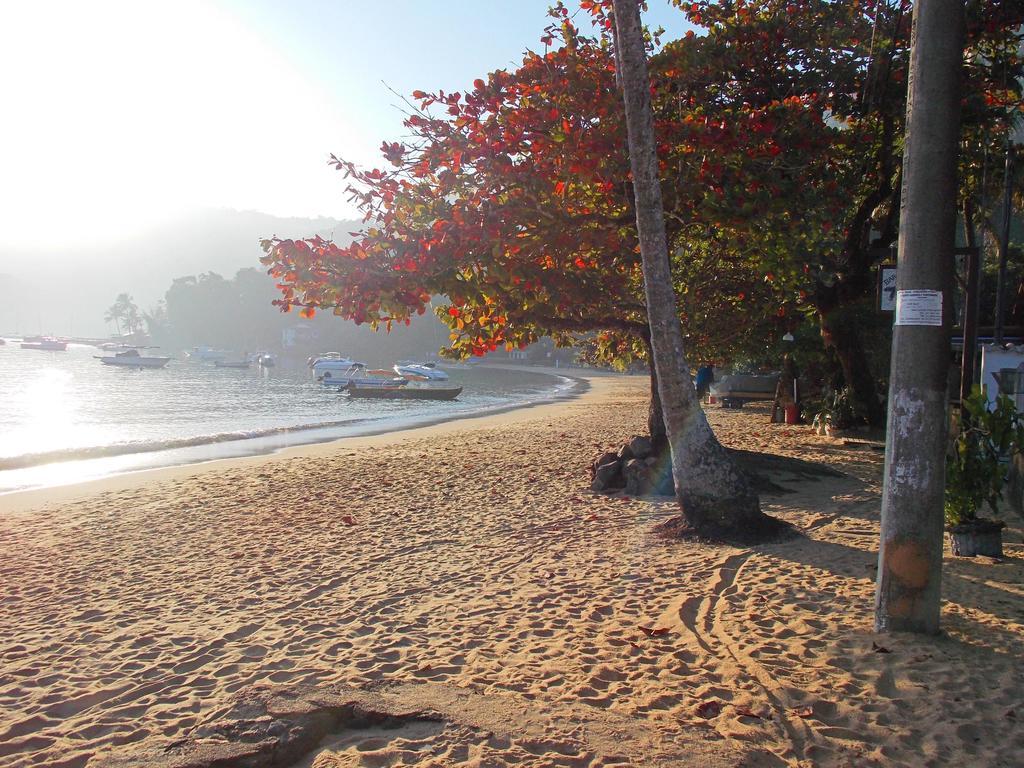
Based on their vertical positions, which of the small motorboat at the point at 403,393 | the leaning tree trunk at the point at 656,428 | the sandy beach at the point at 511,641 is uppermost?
the leaning tree trunk at the point at 656,428

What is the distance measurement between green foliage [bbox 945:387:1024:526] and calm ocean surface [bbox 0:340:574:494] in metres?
15.5

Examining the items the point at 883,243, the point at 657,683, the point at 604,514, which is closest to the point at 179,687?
the point at 657,683

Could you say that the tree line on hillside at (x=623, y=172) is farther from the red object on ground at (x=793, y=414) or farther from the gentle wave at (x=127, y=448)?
the gentle wave at (x=127, y=448)

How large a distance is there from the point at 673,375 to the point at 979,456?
2.54 meters

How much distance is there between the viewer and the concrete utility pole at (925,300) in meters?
3.90

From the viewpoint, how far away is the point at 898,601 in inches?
166

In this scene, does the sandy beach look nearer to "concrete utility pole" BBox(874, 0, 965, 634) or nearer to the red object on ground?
"concrete utility pole" BBox(874, 0, 965, 634)

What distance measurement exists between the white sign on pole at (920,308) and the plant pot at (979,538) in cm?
291

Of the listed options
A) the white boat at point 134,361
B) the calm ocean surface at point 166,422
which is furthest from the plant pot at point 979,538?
the white boat at point 134,361

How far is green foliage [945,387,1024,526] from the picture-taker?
5781 mm

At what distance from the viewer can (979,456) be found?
5.83 m

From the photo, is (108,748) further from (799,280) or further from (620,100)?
(799,280)

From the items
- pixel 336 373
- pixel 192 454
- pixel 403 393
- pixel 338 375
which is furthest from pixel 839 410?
pixel 336 373

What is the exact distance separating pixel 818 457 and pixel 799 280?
3.81 m
